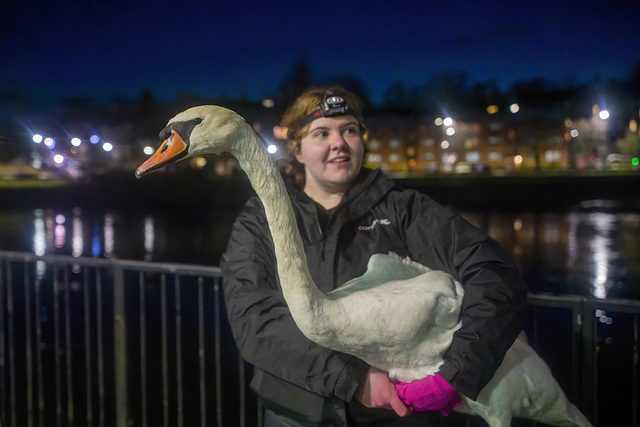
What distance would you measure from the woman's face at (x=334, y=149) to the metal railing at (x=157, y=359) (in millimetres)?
1407

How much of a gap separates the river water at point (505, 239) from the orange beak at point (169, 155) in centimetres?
936

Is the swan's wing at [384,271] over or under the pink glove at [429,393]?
over

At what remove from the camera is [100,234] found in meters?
18.5

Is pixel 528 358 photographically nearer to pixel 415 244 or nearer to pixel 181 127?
pixel 415 244

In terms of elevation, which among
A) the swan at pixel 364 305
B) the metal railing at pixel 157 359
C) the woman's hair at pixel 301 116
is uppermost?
the woman's hair at pixel 301 116

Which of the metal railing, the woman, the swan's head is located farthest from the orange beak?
the metal railing

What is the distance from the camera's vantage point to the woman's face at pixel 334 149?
2.55 metres

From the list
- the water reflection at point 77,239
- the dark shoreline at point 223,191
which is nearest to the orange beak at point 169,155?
the water reflection at point 77,239

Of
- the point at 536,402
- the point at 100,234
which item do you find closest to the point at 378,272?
the point at 536,402

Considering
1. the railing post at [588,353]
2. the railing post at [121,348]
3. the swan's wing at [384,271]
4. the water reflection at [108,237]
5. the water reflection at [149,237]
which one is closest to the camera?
the swan's wing at [384,271]

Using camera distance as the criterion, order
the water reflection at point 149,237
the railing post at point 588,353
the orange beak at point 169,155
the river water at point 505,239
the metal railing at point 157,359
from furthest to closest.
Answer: the water reflection at point 149,237 < the river water at point 505,239 < the metal railing at point 157,359 < the railing post at point 588,353 < the orange beak at point 169,155

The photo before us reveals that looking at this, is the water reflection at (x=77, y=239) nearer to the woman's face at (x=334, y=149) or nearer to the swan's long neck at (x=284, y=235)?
the woman's face at (x=334, y=149)

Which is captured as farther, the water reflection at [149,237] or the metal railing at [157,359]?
the water reflection at [149,237]

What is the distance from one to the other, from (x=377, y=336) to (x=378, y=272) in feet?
1.19
